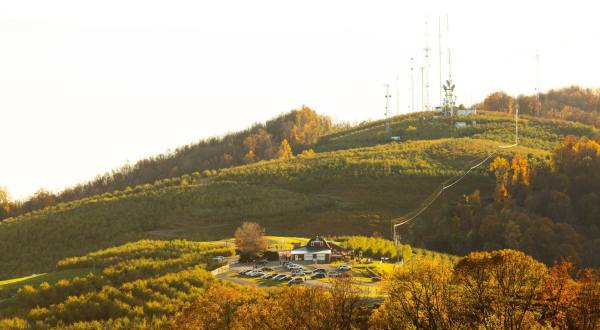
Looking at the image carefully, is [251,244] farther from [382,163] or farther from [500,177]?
[382,163]

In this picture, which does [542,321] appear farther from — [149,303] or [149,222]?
[149,222]

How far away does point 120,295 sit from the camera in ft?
192

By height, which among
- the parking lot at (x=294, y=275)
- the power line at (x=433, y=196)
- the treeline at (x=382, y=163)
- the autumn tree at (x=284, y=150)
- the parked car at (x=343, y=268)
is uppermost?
the autumn tree at (x=284, y=150)

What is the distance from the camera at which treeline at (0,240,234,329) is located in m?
54.2

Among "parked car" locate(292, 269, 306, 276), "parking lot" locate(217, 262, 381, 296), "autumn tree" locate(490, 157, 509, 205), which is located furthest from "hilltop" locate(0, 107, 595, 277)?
"parked car" locate(292, 269, 306, 276)

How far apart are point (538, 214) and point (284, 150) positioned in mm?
75347

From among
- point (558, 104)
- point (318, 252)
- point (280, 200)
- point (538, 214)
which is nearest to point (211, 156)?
point (280, 200)

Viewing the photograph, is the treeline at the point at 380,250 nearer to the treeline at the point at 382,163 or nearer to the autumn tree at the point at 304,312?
the autumn tree at the point at 304,312

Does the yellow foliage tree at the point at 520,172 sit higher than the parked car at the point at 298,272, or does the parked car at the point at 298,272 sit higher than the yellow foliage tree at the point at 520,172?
the yellow foliage tree at the point at 520,172

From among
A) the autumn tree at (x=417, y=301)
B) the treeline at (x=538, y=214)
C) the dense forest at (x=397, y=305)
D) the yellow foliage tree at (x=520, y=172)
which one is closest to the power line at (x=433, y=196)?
the treeline at (x=538, y=214)

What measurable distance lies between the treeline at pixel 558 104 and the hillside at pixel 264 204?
40.6m

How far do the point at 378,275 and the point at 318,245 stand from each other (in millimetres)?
11156

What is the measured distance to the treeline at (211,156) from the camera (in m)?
149

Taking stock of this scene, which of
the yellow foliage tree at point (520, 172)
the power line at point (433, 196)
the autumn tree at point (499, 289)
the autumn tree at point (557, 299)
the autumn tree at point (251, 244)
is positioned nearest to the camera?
the autumn tree at point (499, 289)
